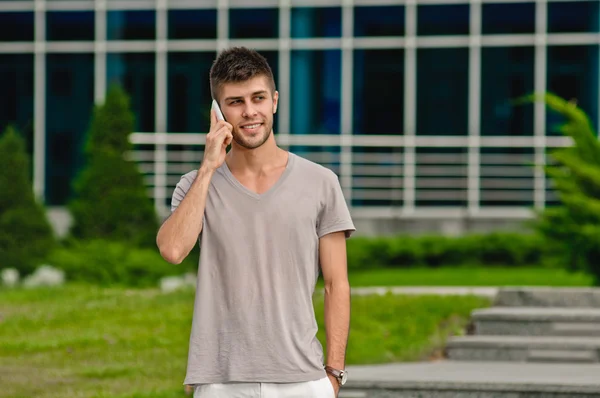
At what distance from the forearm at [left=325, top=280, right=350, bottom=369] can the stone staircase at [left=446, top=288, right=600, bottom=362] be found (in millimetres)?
6535

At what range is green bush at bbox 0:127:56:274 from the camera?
18.0 meters

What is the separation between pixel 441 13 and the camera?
79.4 feet

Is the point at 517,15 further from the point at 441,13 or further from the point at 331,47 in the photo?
the point at 331,47

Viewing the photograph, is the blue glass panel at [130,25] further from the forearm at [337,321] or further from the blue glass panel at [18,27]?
the forearm at [337,321]

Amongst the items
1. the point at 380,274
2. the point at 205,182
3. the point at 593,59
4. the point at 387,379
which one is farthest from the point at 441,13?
the point at 205,182

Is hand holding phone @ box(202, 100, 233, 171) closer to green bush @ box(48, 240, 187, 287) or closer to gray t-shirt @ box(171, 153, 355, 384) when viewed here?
gray t-shirt @ box(171, 153, 355, 384)

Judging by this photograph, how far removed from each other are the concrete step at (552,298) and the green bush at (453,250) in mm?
8764

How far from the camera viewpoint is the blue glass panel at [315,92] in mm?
24266

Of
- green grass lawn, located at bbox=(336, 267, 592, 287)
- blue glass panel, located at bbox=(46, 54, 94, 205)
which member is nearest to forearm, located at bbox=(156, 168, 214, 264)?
green grass lawn, located at bbox=(336, 267, 592, 287)

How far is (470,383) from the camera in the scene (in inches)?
320

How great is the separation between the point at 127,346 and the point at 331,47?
14.3 metres

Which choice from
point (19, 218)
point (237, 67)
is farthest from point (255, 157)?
point (19, 218)

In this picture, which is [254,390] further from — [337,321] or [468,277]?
[468,277]

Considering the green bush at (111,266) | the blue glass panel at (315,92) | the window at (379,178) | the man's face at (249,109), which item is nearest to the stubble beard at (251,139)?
the man's face at (249,109)
